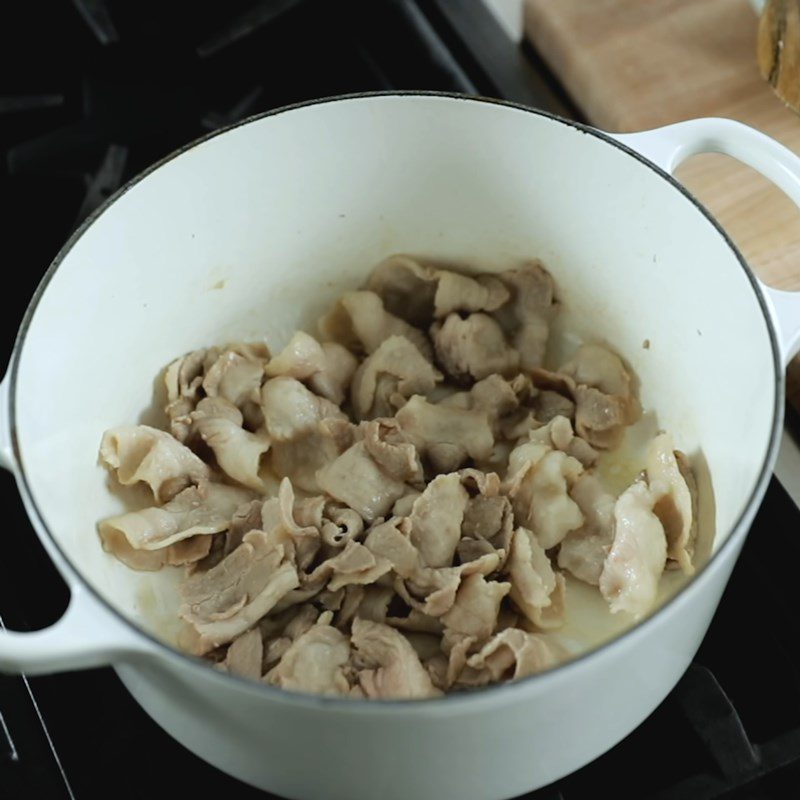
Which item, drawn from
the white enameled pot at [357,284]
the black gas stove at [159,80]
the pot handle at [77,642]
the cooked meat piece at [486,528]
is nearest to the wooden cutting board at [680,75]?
the black gas stove at [159,80]

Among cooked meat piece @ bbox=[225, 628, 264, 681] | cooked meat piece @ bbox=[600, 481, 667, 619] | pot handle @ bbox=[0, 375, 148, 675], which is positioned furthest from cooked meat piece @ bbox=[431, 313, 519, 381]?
pot handle @ bbox=[0, 375, 148, 675]

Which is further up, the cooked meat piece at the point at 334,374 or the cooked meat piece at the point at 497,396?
the cooked meat piece at the point at 334,374

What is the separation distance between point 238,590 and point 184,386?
0.23 meters

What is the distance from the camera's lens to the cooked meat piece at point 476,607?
89 cm

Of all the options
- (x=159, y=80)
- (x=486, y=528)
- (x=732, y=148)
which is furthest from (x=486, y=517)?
(x=159, y=80)

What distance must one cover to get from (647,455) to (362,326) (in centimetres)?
29

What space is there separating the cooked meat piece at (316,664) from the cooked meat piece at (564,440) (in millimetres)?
261

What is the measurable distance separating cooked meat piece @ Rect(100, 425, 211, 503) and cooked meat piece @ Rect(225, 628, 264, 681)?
0.17 metres

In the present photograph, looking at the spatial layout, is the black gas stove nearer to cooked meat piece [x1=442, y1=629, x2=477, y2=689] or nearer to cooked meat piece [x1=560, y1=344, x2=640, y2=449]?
cooked meat piece [x1=560, y1=344, x2=640, y2=449]

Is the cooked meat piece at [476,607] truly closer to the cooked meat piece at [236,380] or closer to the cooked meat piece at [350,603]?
the cooked meat piece at [350,603]

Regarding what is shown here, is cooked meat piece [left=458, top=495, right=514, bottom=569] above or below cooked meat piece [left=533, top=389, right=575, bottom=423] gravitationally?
above

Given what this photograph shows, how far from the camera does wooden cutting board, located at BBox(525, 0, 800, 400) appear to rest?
1.12m

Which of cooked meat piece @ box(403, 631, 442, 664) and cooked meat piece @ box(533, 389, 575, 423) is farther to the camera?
cooked meat piece @ box(533, 389, 575, 423)

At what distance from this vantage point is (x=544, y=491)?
3.22ft
